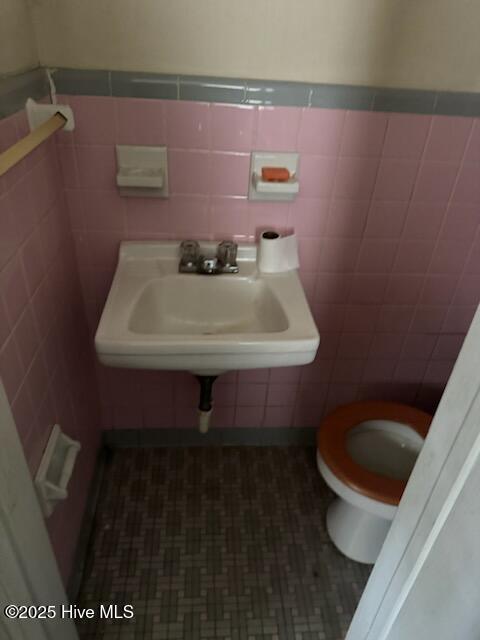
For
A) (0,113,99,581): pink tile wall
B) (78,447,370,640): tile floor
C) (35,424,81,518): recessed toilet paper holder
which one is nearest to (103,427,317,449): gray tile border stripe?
(78,447,370,640): tile floor

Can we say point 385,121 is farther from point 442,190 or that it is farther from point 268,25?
point 268,25

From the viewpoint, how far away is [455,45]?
104 cm

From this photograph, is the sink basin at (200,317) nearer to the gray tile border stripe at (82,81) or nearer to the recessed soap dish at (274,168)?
the recessed soap dish at (274,168)

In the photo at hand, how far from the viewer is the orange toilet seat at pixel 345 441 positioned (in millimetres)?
1188

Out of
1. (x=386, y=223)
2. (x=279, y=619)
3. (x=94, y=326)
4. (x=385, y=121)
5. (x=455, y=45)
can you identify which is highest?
(x=455, y=45)

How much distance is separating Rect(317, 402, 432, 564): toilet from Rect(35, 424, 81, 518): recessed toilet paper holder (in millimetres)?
688

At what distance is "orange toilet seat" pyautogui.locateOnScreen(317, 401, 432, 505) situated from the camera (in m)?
1.19

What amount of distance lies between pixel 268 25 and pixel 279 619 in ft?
5.02

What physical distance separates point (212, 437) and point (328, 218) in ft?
3.11

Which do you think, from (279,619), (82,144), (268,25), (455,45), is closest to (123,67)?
(82,144)

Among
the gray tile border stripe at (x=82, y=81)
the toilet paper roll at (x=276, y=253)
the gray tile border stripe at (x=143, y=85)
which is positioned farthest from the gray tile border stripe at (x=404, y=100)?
the gray tile border stripe at (x=82, y=81)

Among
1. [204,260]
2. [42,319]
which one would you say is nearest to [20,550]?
[42,319]

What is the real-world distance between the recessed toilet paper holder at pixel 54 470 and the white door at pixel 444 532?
27.3 inches

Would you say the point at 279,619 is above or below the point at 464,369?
below
